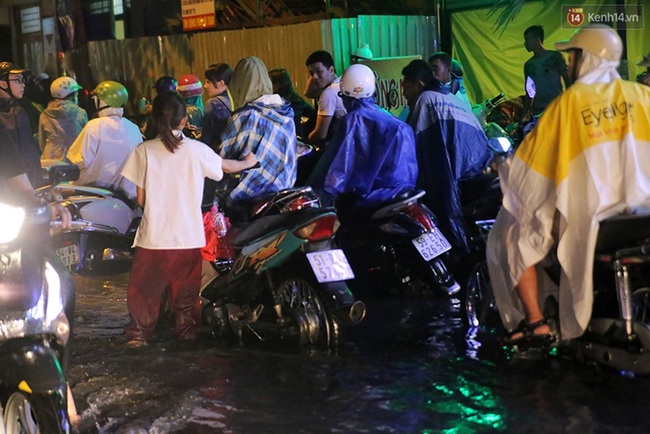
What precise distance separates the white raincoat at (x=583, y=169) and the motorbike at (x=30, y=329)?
9.12 ft

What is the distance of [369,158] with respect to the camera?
8.70 m

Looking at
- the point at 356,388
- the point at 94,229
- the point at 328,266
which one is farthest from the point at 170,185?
the point at 94,229

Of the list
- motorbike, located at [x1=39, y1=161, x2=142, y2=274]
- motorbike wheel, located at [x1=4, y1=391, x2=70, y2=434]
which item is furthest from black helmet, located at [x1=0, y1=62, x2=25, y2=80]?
motorbike wheel, located at [x1=4, y1=391, x2=70, y2=434]

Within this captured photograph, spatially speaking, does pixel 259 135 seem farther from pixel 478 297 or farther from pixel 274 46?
pixel 274 46

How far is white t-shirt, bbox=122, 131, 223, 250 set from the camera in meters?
7.03

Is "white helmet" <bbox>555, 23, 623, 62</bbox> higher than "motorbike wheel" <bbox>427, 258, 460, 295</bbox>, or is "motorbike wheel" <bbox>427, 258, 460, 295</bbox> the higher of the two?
"white helmet" <bbox>555, 23, 623, 62</bbox>

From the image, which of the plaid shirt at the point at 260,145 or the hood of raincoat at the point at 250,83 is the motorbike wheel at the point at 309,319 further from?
the hood of raincoat at the point at 250,83

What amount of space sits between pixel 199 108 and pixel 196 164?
5550 millimetres

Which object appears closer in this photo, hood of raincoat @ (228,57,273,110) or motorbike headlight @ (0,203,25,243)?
motorbike headlight @ (0,203,25,243)

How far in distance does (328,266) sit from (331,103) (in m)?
4.27

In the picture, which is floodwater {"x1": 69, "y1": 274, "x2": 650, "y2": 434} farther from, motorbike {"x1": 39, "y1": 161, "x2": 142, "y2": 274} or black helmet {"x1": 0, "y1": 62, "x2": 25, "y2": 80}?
motorbike {"x1": 39, "y1": 161, "x2": 142, "y2": 274}

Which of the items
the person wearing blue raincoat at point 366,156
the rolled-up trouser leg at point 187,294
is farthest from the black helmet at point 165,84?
the rolled-up trouser leg at point 187,294

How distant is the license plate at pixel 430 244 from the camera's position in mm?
8516

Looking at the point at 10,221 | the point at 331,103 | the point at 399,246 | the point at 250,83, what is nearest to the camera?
the point at 10,221
